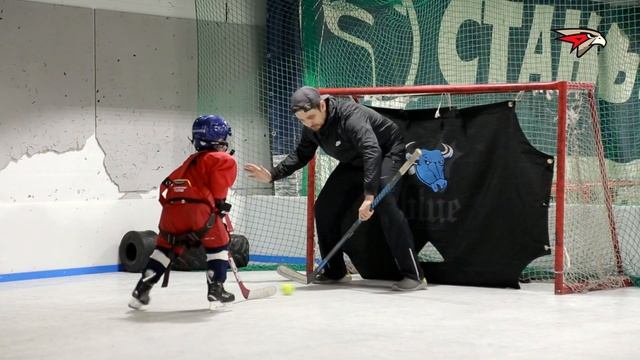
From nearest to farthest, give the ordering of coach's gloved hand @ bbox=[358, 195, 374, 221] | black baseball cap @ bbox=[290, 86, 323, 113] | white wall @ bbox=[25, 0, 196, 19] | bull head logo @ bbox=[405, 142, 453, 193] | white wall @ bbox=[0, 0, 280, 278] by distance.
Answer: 1. coach's gloved hand @ bbox=[358, 195, 374, 221]
2. black baseball cap @ bbox=[290, 86, 323, 113]
3. bull head logo @ bbox=[405, 142, 453, 193]
4. white wall @ bbox=[0, 0, 280, 278]
5. white wall @ bbox=[25, 0, 196, 19]

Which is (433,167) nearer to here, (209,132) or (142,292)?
(209,132)

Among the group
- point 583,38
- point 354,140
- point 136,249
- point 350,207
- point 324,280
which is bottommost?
point 324,280

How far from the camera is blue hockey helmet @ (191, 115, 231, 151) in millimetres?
4973

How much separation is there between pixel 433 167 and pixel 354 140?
707 mm

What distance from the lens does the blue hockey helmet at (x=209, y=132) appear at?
4973 millimetres

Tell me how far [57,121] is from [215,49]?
1.60 meters

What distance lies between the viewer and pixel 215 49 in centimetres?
812

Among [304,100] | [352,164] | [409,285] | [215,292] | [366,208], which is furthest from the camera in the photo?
[352,164]

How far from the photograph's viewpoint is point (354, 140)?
5.71 metres

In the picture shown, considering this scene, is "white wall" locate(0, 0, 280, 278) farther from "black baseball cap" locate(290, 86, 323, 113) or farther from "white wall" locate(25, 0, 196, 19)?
"black baseball cap" locate(290, 86, 323, 113)

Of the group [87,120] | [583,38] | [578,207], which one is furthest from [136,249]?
[583,38]

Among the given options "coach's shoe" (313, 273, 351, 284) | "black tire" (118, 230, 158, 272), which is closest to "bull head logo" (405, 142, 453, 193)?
"coach's shoe" (313, 273, 351, 284)

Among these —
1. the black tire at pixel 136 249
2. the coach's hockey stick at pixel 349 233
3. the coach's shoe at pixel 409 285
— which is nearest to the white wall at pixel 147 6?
the black tire at pixel 136 249

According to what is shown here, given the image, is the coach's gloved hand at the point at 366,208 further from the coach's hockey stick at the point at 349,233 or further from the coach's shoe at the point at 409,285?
the coach's shoe at the point at 409,285
